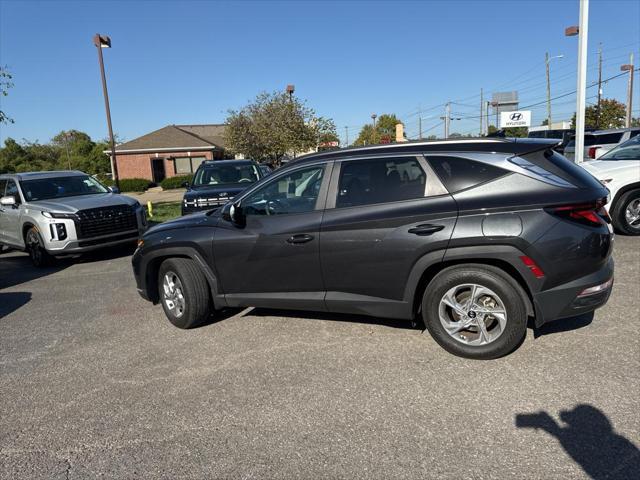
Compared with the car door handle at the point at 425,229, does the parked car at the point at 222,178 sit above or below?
above

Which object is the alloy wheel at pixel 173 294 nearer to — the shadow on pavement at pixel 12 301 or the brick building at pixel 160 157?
the shadow on pavement at pixel 12 301

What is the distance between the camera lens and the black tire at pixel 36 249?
890cm

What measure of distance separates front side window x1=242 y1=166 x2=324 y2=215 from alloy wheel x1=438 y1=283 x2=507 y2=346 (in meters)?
1.49

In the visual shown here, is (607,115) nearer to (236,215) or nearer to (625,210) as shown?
(625,210)

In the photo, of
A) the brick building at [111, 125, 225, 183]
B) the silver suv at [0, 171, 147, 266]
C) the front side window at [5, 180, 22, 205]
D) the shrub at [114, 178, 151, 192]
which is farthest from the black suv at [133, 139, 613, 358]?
the brick building at [111, 125, 225, 183]

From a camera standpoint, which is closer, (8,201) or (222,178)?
(8,201)

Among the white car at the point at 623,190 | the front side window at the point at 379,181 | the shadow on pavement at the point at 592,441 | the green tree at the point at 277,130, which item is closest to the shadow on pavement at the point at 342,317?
the front side window at the point at 379,181

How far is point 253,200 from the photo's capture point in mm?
4648

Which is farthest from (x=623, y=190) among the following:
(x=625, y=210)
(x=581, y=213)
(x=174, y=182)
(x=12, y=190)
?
(x=174, y=182)

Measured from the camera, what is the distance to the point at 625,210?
8000mm

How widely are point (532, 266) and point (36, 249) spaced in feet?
29.4

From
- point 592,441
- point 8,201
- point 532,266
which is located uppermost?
point 8,201

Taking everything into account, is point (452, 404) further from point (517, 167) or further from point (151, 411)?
point (151, 411)

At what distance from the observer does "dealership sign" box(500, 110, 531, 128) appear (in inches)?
1599
